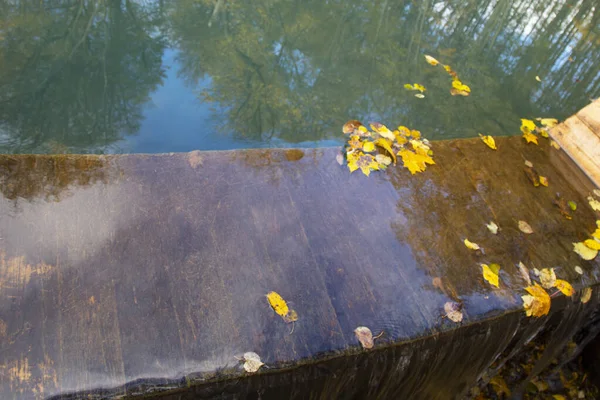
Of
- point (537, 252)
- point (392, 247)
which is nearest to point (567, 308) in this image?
point (537, 252)

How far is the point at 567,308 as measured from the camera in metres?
2.71

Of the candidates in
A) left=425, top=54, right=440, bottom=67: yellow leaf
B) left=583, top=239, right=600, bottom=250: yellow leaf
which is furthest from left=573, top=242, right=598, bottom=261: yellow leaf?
left=425, top=54, right=440, bottom=67: yellow leaf

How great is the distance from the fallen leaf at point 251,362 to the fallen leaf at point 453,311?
3.52 ft

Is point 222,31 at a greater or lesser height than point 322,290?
lesser

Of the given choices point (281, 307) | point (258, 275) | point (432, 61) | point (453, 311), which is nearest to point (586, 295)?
point (453, 311)

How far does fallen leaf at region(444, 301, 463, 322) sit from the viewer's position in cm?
228

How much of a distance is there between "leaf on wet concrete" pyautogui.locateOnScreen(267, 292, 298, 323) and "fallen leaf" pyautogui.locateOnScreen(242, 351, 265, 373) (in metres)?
0.24

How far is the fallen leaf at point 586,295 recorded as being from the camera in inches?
107

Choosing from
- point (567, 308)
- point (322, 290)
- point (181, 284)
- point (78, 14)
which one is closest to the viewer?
point (181, 284)

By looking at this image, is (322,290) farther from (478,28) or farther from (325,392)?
(478,28)

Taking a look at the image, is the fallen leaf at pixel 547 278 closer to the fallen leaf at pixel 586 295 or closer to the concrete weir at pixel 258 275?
the concrete weir at pixel 258 275

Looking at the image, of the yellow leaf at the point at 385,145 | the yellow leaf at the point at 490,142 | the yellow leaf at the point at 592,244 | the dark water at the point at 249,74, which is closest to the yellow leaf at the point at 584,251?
the yellow leaf at the point at 592,244

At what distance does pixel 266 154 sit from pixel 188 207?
2.34 feet

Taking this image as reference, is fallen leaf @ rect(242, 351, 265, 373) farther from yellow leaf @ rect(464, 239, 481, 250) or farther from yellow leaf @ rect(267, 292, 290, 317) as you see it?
yellow leaf @ rect(464, 239, 481, 250)
